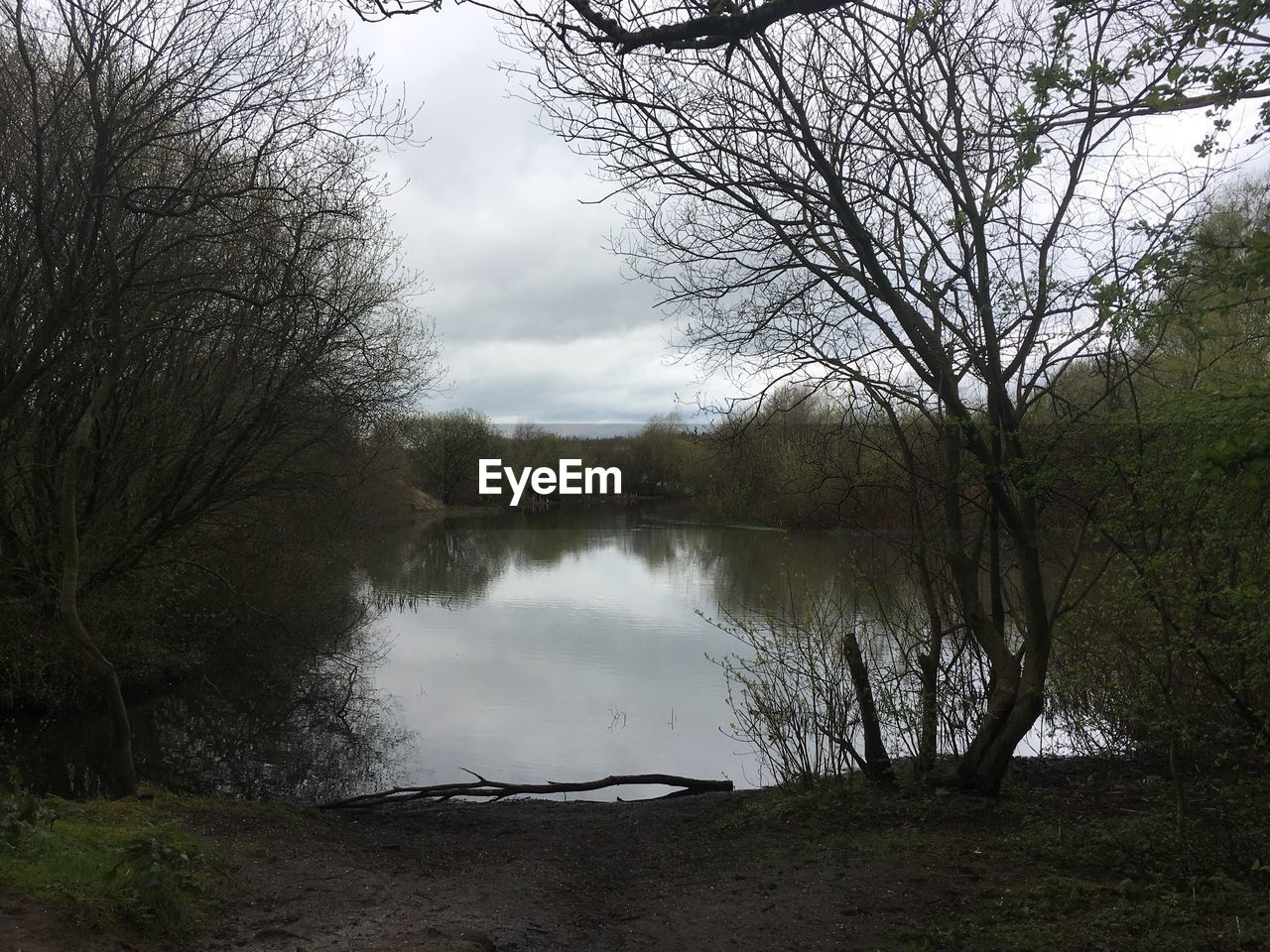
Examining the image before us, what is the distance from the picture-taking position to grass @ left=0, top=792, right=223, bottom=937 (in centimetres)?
371

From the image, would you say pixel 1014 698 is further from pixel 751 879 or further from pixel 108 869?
pixel 108 869

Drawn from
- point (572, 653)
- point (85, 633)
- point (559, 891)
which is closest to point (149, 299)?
point (85, 633)

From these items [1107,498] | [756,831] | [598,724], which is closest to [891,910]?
[756,831]

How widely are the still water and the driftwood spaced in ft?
2.85

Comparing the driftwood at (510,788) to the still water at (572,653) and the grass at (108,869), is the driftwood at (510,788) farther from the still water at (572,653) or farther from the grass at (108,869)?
the grass at (108,869)

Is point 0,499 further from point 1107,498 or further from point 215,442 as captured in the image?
point 1107,498

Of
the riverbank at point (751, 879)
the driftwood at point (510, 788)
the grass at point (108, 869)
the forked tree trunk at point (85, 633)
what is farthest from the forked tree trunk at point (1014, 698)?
the forked tree trunk at point (85, 633)

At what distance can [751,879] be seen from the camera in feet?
17.5

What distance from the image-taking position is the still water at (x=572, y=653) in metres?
10.7

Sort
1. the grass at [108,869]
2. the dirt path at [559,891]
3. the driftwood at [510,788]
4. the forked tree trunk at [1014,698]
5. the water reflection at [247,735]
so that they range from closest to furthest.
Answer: the grass at [108,869] < the dirt path at [559,891] < the forked tree trunk at [1014,698] < the driftwood at [510,788] < the water reflection at [247,735]

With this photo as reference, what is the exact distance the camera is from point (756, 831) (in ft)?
21.5

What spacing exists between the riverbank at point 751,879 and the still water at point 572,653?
2101 millimetres

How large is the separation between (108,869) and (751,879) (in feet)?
10.8

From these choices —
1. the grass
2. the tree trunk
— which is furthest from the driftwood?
the grass
